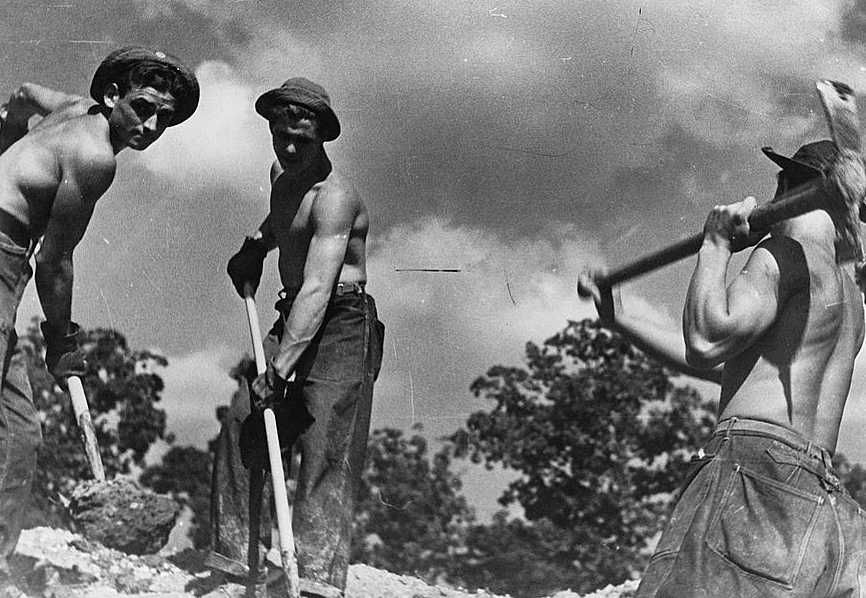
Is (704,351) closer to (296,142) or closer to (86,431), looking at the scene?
(296,142)

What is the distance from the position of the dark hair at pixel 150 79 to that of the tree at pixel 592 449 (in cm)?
392

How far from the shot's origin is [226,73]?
6965mm

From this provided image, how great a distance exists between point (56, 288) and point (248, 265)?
32.9 inches

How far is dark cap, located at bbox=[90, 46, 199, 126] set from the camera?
16.0 ft

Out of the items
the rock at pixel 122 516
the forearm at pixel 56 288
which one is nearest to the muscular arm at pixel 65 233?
the forearm at pixel 56 288

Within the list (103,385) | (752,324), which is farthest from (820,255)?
(103,385)

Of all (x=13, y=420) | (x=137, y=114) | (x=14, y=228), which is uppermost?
(x=137, y=114)

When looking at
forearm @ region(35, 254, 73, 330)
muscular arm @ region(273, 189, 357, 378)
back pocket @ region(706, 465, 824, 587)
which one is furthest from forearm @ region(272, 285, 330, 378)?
back pocket @ region(706, 465, 824, 587)

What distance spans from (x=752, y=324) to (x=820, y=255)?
34 centimetres

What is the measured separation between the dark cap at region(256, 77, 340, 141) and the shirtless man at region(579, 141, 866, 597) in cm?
175

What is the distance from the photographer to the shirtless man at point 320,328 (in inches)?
190

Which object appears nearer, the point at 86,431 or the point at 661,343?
the point at 661,343

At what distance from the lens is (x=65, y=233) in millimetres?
4695

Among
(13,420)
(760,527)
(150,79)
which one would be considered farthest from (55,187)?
(760,527)
